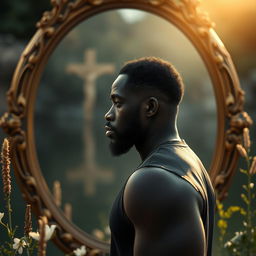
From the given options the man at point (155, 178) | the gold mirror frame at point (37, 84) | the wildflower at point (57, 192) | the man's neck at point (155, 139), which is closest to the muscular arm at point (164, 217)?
the man at point (155, 178)

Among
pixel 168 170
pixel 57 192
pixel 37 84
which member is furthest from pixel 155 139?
pixel 37 84

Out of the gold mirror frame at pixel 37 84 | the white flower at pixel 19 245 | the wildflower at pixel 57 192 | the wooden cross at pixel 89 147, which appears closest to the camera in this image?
the white flower at pixel 19 245

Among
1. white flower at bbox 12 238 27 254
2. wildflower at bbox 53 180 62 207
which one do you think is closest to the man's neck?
white flower at bbox 12 238 27 254

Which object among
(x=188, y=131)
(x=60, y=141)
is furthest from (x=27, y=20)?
(x=188, y=131)

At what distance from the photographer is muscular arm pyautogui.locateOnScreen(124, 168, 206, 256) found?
1.45 m

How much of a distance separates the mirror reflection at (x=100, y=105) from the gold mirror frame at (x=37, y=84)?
0.16 feet

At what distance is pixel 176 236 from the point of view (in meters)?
1.45

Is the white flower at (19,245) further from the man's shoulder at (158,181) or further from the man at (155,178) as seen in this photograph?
the man's shoulder at (158,181)

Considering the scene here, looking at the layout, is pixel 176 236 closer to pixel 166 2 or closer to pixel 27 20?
pixel 166 2

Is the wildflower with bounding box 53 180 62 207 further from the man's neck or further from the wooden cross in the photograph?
the man's neck

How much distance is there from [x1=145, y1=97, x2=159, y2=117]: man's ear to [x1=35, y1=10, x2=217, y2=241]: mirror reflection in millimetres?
1444

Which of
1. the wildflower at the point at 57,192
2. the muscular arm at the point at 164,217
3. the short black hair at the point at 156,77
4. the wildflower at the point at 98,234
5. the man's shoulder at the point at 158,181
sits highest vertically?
the short black hair at the point at 156,77

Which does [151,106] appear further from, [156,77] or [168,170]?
[168,170]

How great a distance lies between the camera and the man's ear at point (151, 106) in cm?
165
